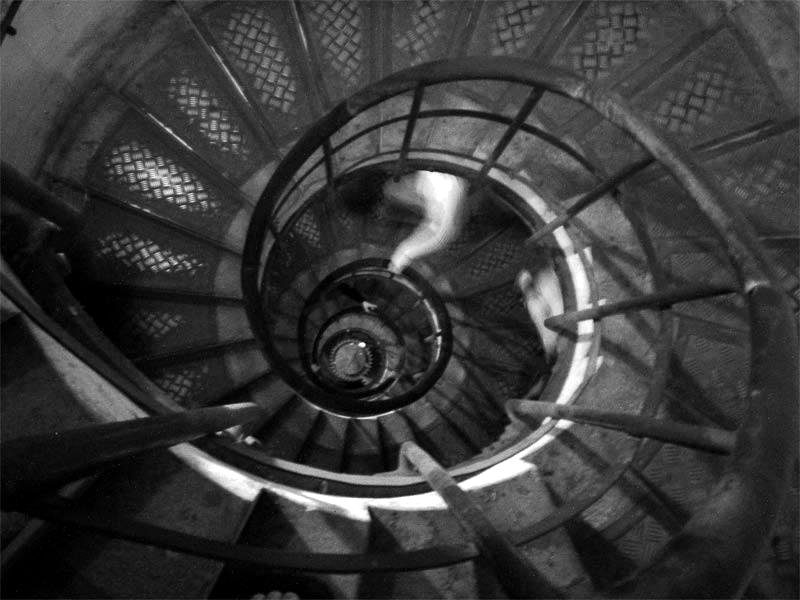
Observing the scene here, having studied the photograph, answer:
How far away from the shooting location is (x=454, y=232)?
5359 mm

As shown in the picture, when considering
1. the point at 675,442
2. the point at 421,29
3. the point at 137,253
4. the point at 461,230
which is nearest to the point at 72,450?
the point at 675,442

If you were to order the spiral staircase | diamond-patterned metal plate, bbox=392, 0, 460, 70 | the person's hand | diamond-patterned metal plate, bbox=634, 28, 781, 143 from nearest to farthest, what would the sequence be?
the spiral staircase → diamond-patterned metal plate, bbox=634, 28, 781, 143 → diamond-patterned metal plate, bbox=392, 0, 460, 70 → the person's hand

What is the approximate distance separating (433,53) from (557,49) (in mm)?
824

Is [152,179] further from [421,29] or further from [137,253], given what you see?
[421,29]

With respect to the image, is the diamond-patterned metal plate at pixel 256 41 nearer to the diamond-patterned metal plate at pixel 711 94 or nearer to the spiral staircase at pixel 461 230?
the spiral staircase at pixel 461 230

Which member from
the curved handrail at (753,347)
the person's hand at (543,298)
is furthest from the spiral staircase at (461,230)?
the person's hand at (543,298)

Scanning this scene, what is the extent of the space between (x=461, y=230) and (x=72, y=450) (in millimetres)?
4459

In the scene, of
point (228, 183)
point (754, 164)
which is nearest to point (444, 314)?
point (228, 183)

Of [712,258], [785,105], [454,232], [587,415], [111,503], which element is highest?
[785,105]

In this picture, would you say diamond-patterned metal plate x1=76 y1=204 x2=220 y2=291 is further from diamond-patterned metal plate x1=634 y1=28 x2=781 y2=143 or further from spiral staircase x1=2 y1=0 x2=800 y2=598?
diamond-patterned metal plate x1=634 y1=28 x2=781 y2=143

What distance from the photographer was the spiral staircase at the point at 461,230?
1561 millimetres

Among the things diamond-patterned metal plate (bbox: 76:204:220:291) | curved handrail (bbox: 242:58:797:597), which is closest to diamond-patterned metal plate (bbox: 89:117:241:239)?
diamond-patterned metal plate (bbox: 76:204:220:291)

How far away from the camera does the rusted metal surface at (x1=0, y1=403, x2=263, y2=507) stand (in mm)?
1078

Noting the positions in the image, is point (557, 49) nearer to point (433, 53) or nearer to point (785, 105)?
point (433, 53)
